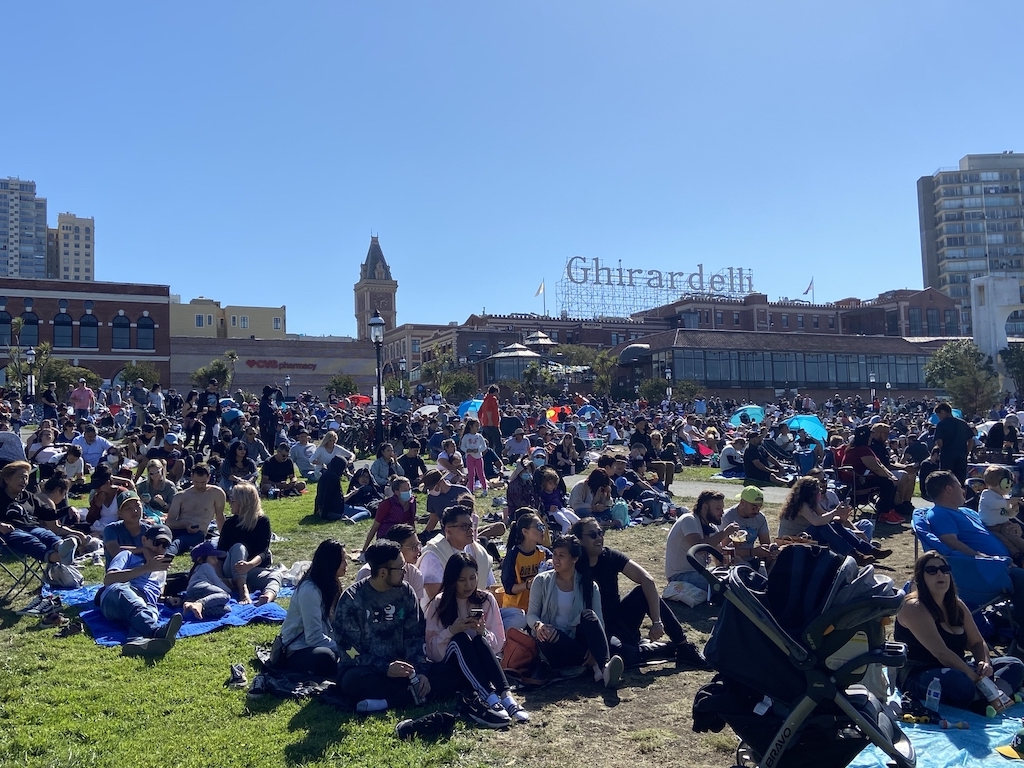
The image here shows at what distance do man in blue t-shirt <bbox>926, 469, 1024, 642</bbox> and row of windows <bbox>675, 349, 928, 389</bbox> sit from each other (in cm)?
5486

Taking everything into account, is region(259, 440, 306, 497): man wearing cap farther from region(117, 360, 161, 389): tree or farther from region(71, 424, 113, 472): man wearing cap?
region(117, 360, 161, 389): tree

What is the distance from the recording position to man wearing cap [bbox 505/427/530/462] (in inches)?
761

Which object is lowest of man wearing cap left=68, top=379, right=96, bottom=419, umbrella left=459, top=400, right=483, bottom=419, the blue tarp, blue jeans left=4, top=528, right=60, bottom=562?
blue jeans left=4, top=528, right=60, bottom=562

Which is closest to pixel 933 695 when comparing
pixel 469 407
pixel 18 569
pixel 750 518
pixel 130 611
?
pixel 750 518

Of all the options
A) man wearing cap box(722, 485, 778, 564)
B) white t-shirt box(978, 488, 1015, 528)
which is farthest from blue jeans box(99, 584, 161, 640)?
white t-shirt box(978, 488, 1015, 528)

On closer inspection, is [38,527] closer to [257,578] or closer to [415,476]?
[257,578]

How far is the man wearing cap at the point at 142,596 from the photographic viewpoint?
20.9 feet

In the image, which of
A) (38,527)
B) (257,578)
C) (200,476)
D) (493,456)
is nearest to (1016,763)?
(257,578)

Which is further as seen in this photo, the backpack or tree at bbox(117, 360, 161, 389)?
tree at bbox(117, 360, 161, 389)

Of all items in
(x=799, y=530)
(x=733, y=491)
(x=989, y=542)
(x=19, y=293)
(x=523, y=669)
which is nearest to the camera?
(x=523, y=669)

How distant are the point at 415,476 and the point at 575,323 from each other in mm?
73126

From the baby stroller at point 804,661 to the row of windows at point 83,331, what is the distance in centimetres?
6081

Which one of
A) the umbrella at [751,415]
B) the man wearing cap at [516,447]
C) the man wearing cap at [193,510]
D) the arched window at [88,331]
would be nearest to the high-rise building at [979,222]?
the umbrella at [751,415]

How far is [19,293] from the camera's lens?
182 ft
